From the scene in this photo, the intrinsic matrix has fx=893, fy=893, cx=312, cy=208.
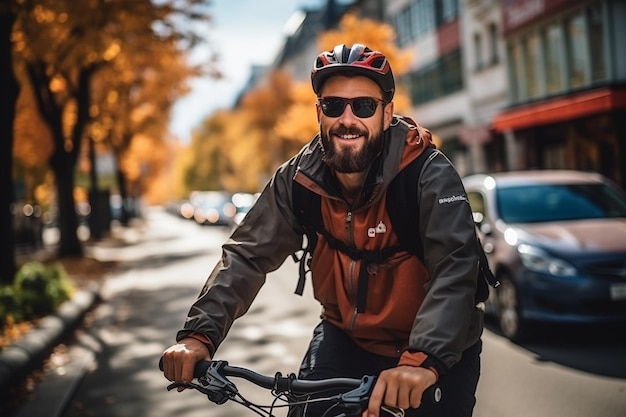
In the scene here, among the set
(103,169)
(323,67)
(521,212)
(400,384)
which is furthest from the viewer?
(103,169)

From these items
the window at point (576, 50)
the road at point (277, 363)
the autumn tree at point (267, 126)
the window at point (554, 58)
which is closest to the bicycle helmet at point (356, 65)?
the road at point (277, 363)

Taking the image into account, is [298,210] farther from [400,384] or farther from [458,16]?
[458,16]

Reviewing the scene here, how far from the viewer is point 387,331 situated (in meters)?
3.22

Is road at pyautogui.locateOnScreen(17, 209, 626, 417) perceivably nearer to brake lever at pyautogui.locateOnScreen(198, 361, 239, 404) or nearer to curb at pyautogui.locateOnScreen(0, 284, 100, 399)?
curb at pyautogui.locateOnScreen(0, 284, 100, 399)

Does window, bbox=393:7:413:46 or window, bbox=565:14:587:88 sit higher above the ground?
window, bbox=393:7:413:46

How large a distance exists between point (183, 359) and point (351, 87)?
41.7 inches

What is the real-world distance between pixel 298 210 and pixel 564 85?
2247cm

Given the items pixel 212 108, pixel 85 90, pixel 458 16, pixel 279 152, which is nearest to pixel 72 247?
pixel 85 90

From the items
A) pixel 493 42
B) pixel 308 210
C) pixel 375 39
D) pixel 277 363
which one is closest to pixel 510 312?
pixel 277 363

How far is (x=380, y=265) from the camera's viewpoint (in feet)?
10.3

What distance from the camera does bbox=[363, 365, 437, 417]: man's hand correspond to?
98.2 inches

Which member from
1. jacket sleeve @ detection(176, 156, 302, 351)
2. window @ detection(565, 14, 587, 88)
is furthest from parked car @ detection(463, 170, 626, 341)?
window @ detection(565, 14, 587, 88)

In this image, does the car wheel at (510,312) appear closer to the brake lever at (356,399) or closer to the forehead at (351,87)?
the forehead at (351,87)

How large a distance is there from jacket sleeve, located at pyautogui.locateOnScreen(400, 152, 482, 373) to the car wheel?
5732 mm
